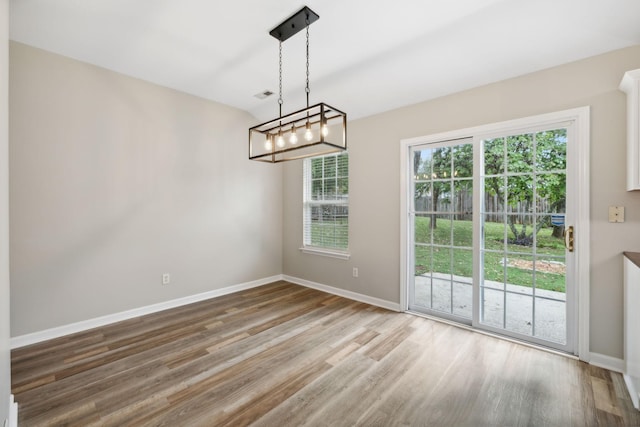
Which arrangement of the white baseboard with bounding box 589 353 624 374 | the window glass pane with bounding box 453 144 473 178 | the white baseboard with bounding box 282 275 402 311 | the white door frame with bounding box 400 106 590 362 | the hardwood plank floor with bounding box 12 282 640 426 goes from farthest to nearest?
the white baseboard with bounding box 282 275 402 311 < the window glass pane with bounding box 453 144 473 178 < the white door frame with bounding box 400 106 590 362 < the white baseboard with bounding box 589 353 624 374 < the hardwood plank floor with bounding box 12 282 640 426

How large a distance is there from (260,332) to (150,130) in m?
2.64

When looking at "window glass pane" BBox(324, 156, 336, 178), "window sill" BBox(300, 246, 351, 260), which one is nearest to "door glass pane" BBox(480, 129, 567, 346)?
"window sill" BBox(300, 246, 351, 260)

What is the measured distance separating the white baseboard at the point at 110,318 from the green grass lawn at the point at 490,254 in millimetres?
2688

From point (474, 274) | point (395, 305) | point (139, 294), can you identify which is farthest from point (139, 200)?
point (474, 274)

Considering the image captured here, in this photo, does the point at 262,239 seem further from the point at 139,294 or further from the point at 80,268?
the point at 80,268

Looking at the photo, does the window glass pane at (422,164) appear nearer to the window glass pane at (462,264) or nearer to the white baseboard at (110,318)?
the window glass pane at (462,264)

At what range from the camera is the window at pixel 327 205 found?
162 inches

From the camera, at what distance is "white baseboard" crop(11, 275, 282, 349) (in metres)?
2.62

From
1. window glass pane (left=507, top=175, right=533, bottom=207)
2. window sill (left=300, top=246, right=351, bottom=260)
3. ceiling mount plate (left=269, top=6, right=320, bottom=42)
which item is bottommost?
window sill (left=300, top=246, right=351, bottom=260)

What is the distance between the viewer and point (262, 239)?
4.57 m

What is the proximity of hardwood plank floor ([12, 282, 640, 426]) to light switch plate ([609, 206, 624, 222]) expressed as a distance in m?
1.19

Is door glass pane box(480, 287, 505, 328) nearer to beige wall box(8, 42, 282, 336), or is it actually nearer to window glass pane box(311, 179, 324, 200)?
window glass pane box(311, 179, 324, 200)

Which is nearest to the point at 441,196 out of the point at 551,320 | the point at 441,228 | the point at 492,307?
the point at 441,228

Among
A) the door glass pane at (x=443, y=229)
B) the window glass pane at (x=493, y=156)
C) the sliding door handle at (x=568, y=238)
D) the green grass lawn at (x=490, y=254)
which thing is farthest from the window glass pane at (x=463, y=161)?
the sliding door handle at (x=568, y=238)
